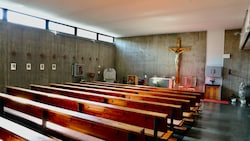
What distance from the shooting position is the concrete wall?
6008 millimetres

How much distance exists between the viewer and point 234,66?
7.97m

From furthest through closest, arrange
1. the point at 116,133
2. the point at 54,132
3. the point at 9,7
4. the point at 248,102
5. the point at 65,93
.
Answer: the point at 248,102 < the point at 9,7 < the point at 65,93 < the point at 54,132 < the point at 116,133

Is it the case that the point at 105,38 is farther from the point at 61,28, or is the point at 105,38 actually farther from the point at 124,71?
the point at 61,28

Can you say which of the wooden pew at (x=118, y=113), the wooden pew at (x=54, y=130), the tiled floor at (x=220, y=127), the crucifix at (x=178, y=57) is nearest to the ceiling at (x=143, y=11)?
the crucifix at (x=178, y=57)

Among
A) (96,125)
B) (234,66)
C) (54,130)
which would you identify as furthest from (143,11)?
(234,66)

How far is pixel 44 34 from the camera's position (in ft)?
23.4

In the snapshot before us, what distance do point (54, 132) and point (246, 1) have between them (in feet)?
17.8

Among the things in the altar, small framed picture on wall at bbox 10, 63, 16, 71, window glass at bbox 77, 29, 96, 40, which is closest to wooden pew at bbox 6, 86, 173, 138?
small framed picture on wall at bbox 10, 63, 16, 71

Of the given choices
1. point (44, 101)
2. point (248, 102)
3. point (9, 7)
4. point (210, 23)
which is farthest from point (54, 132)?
point (248, 102)

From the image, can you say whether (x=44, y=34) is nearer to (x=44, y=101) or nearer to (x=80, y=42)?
(x=80, y=42)

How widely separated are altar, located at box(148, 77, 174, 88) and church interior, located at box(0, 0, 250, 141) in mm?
55

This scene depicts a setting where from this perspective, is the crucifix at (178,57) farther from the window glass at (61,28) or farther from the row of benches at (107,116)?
the row of benches at (107,116)

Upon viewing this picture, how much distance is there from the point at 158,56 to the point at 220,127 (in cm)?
599

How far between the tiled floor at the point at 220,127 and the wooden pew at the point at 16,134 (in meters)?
2.71
